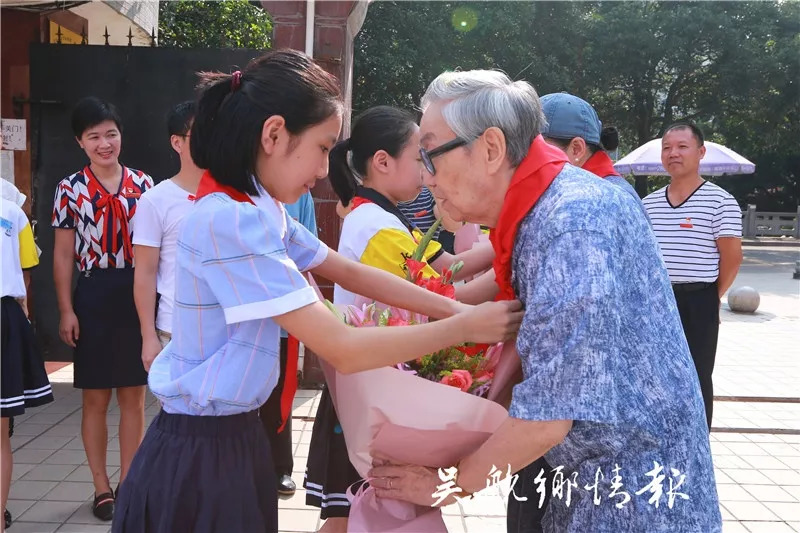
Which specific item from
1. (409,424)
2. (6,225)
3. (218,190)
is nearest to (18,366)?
(6,225)

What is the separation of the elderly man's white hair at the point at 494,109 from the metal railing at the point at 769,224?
93.3 ft

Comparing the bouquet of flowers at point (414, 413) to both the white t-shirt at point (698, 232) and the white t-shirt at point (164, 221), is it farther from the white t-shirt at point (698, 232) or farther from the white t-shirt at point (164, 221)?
the white t-shirt at point (698, 232)

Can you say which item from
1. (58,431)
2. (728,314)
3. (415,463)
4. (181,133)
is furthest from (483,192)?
(728,314)

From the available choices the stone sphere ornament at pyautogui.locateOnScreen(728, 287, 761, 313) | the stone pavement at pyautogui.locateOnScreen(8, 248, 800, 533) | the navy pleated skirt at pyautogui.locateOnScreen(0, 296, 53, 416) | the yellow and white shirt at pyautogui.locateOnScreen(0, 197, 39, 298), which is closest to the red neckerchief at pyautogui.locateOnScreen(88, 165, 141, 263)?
the yellow and white shirt at pyautogui.locateOnScreen(0, 197, 39, 298)

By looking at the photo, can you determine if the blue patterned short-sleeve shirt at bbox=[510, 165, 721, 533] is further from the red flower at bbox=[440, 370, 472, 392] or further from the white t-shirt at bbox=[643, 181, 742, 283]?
the white t-shirt at bbox=[643, 181, 742, 283]

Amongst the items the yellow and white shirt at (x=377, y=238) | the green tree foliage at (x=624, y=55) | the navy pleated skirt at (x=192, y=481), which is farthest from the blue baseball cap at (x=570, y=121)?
the green tree foliage at (x=624, y=55)

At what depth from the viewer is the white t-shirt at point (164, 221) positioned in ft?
10.7

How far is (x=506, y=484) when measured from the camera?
196 cm

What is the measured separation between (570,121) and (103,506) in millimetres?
2784

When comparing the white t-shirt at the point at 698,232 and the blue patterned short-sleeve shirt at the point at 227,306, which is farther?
the white t-shirt at the point at 698,232

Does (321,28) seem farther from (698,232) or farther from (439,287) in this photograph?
(439,287)

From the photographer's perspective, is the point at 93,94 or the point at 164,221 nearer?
the point at 164,221

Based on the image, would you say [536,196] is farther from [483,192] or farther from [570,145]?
[570,145]

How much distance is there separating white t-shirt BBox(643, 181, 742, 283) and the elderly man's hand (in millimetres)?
3440
